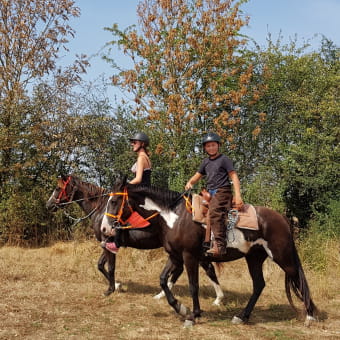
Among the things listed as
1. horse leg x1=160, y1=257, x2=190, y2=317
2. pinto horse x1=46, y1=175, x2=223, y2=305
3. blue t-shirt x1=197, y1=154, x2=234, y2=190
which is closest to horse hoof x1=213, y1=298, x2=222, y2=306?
pinto horse x1=46, y1=175, x2=223, y2=305

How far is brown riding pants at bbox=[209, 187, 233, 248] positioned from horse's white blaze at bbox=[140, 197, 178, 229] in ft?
1.99

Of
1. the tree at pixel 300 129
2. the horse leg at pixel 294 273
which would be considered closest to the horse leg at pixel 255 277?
the horse leg at pixel 294 273

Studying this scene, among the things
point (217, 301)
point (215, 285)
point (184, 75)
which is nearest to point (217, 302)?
point (217, 301)

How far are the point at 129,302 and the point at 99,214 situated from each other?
1.80 m

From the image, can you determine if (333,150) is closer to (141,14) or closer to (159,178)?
(159,178)

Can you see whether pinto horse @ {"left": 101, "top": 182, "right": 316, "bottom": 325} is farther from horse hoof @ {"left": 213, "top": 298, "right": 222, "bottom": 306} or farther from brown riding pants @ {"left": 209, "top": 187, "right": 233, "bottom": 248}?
horse hoof @ {"left": 213, "top": 298, "right": 222, "bottom": 306}

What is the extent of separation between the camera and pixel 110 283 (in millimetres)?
7656

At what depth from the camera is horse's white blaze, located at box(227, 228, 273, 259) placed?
5816 mm

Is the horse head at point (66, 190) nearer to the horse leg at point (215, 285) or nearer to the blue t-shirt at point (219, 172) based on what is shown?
the horse leg at point (215, 285)

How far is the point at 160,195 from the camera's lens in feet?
20.3

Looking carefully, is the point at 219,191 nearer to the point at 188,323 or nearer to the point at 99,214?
the point at 188,323

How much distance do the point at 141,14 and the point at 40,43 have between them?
341 cm

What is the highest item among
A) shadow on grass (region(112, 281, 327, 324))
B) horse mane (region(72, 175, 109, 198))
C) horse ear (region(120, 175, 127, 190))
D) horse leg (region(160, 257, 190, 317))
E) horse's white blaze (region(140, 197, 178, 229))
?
horse ear (region(120, 175, 127, 190))

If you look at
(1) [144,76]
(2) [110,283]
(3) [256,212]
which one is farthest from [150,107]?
(3) [256,212]
